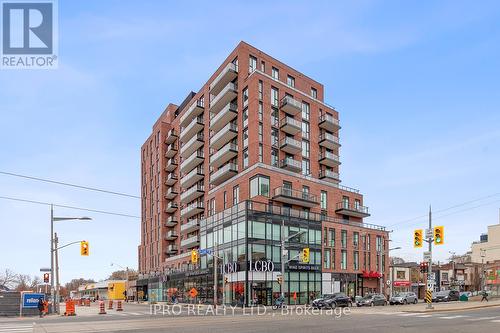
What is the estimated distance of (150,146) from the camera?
4432 inches

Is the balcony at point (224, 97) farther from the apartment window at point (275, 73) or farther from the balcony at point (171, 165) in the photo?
the balcony at point (171, 165)

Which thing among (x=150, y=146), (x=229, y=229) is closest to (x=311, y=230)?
(x=229, y=229)

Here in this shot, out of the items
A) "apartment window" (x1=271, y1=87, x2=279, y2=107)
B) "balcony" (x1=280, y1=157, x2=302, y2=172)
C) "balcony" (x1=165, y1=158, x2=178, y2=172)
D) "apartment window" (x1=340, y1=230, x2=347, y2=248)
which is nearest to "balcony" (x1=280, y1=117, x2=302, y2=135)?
"apartment window" (x1=271, y1=87, x2=279, y2=107)

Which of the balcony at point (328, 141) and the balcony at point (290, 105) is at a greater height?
the balcony at point (290, 105)

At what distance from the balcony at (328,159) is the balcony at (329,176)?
1.33 m

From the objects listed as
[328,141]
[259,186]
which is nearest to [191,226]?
[259,186]

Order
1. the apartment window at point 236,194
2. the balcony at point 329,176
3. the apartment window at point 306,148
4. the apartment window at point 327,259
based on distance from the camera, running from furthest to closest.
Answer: the balcony at point 329,176
the apartment window at point 306,148
the apartment window at point 327,259
the apartment window at point 236,194

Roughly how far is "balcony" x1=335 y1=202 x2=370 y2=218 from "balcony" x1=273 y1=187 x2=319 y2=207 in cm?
712

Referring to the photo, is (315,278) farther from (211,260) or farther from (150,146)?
(150,146)

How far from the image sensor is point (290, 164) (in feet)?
229

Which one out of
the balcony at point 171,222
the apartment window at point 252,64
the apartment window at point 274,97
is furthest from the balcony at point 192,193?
the apartment window at point 252,64

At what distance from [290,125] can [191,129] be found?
863 inches

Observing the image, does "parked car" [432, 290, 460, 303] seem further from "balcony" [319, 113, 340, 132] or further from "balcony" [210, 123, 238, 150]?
"balcony" [210, 123, 238, 150]

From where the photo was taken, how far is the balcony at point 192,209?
269 ft
